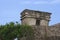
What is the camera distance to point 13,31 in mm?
17594

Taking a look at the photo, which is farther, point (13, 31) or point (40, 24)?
point (40, 24)

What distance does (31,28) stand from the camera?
1703 centimetres

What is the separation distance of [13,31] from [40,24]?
214cm

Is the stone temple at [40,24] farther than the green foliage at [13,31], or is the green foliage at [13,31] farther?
the stone temple at [40,24]

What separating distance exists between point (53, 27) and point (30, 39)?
192 cm

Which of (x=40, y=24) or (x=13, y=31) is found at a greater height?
(x=40, y=24)

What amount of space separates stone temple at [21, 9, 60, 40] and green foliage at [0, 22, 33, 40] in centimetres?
43

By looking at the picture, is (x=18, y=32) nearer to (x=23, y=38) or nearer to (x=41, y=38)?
(x=23, y=38)

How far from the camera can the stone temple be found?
56.4ft

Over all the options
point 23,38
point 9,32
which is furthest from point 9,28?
point 23,38

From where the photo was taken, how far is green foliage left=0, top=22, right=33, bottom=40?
16953 mm

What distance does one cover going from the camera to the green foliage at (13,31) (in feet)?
55.6

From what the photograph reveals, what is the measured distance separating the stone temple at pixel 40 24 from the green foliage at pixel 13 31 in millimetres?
430

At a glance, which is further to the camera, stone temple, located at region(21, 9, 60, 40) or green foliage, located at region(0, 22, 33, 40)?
stone temple, located at region(21, 9, 60, 40)
